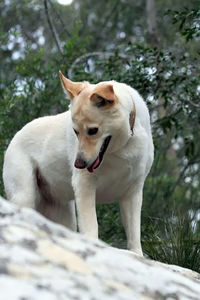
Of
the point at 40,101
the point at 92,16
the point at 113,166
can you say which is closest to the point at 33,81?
the point at 40,101

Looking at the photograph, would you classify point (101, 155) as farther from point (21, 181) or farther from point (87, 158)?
point (21, 181)

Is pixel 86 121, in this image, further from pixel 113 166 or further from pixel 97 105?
pixel 113 166

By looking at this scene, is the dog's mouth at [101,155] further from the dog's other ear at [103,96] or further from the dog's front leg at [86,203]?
the dog's front leg at [86,203]

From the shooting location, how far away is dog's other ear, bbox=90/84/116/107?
397 cm

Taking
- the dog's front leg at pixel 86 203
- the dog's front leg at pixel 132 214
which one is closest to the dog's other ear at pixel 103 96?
the dog's front leg at pixel 86 203

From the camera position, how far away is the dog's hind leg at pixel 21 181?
17.0 feet

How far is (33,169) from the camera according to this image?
525 cm

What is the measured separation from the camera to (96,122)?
159 inches

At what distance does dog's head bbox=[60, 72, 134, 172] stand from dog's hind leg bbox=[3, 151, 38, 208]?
1205 mm

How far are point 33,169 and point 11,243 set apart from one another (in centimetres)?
304

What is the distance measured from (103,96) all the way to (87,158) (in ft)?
1.50

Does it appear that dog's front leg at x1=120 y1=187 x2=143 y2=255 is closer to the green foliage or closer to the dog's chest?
the dog's chest

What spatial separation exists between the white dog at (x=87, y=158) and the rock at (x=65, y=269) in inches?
62.7

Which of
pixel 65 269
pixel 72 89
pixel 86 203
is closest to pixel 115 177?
pixel 86 203
